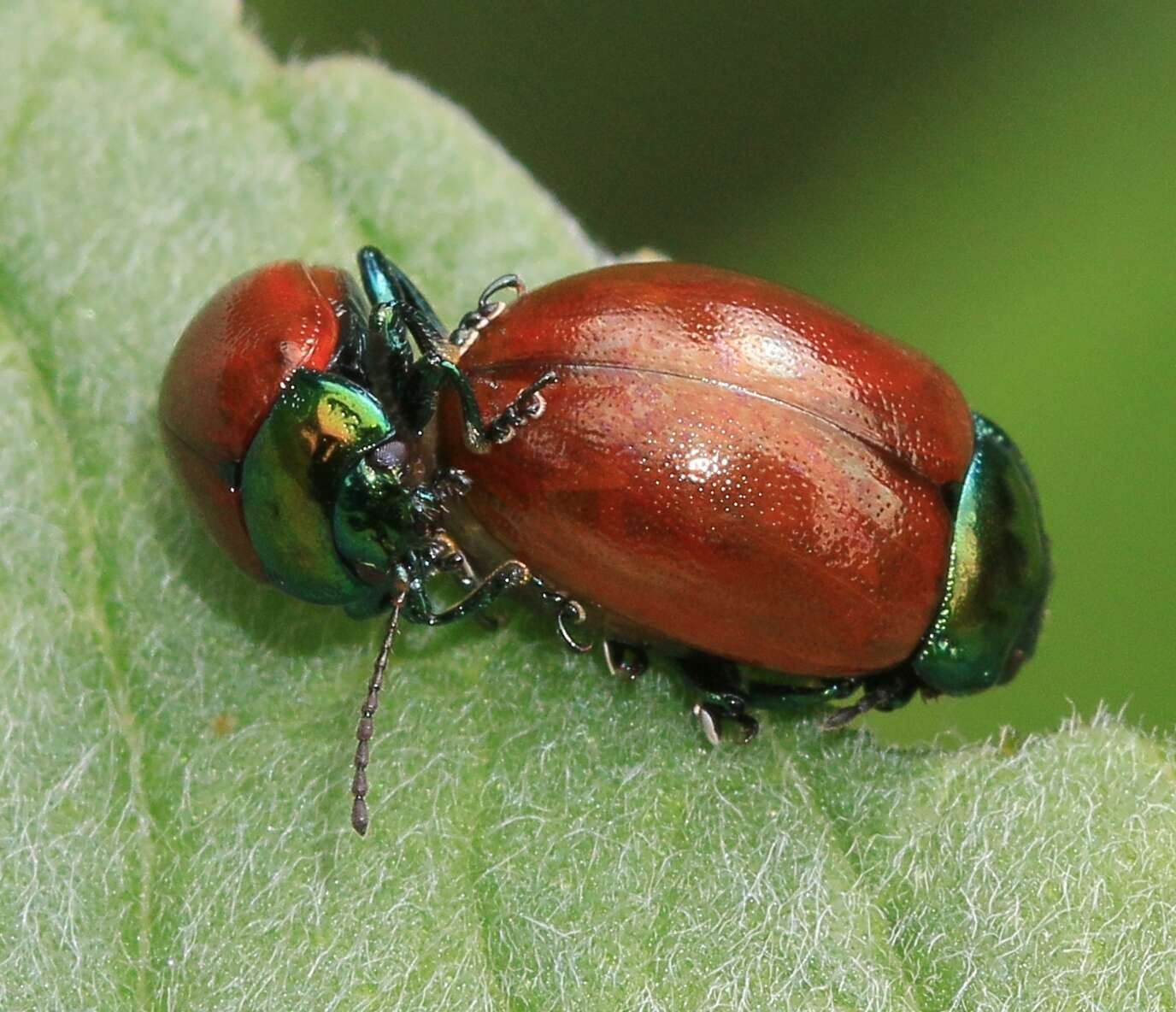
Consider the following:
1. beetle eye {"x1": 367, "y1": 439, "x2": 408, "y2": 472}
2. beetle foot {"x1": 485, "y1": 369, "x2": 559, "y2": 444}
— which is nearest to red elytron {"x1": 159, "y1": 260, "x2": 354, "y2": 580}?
beetle eye {"x1": 367, "y1": 439, "x2": 408, "y2": 472}

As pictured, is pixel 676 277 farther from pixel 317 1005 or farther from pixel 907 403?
pixel 317 1005

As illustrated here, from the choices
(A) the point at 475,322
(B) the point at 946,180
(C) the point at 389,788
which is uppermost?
(B) the point at 946,180

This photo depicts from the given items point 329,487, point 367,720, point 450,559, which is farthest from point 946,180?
point 367,720

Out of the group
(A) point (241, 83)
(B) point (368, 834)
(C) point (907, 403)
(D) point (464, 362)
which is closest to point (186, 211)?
(A) point (241, 83)

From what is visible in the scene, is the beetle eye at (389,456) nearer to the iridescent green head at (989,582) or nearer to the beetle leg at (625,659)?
the beetle leg at (625,659)

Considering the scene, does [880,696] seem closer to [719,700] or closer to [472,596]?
[719,700]
